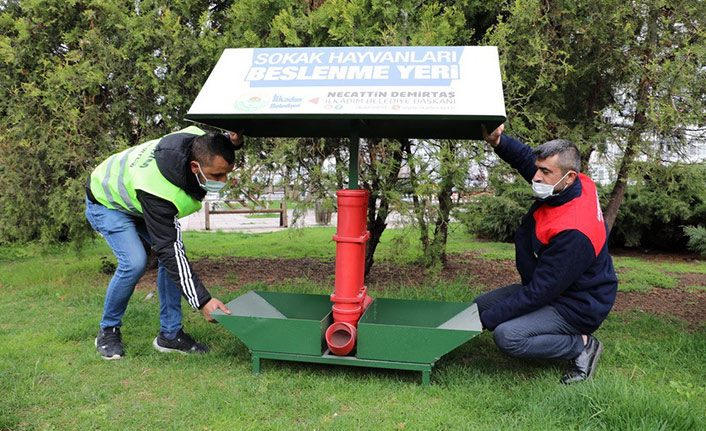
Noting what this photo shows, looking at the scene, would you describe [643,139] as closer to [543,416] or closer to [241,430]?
[543,416]

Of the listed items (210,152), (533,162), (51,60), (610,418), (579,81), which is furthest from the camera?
(51,60)

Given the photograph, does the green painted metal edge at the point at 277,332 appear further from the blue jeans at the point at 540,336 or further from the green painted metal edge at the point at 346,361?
the blue jeans at the point at 540,336

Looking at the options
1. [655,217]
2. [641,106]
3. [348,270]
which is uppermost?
[641,106]

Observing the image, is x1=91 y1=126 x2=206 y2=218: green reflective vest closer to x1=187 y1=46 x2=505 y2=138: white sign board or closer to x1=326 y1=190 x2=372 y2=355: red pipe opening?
x1=187 y1=46 x2=505 y2=138: white sign board

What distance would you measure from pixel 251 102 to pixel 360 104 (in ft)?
2.07

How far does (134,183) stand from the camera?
10.8 feet

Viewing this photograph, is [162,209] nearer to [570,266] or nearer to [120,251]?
[120,251]

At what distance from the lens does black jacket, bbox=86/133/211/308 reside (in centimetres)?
316

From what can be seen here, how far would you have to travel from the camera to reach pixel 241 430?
266 centimetres

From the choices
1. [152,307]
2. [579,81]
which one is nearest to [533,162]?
[579,81]

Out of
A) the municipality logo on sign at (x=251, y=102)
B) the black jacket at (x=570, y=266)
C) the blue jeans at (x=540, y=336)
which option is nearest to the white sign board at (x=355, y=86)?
the municipality logo on sign at (x=251, y=102)

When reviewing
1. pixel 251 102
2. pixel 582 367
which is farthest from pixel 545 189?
pixel 251 102

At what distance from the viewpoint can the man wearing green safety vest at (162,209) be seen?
322 cm

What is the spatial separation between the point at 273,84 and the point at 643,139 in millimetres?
3710
